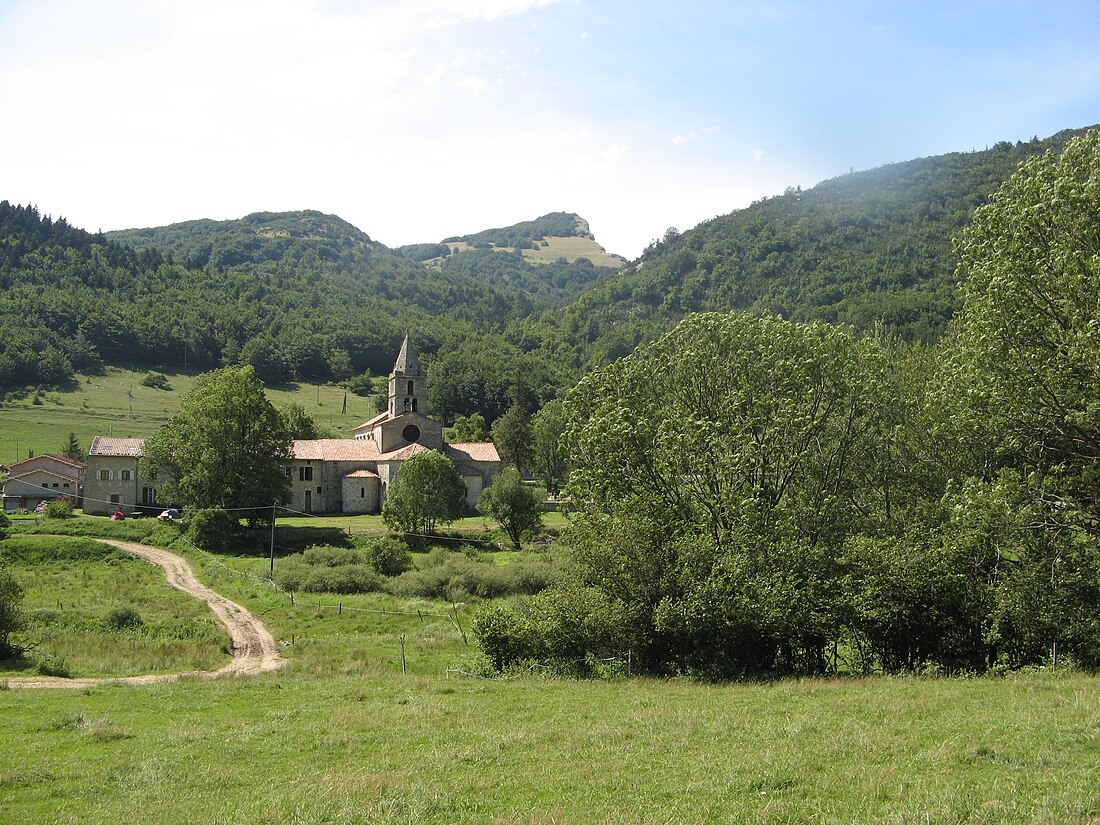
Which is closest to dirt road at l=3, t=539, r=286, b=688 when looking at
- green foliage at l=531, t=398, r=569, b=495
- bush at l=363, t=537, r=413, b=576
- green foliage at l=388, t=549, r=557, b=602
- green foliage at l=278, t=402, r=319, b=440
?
green foliage at l=388, t=549, r=557, b=602

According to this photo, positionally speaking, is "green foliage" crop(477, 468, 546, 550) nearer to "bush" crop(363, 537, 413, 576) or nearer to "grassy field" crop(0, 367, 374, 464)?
"bush" crop(363, 537, 413, 576)

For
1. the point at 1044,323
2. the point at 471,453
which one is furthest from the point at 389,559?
the point at 1044,323

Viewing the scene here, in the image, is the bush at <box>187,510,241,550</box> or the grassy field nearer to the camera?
the bush at <box>187,510,241,550</box>

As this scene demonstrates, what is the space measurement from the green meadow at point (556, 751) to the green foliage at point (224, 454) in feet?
129

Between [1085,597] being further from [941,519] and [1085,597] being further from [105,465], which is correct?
[105,465]

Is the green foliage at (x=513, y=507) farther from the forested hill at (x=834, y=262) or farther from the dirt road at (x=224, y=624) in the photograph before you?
the forested hill at (x=834, y=262)

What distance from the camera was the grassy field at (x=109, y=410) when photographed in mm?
98688

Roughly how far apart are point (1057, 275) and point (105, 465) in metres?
69.6

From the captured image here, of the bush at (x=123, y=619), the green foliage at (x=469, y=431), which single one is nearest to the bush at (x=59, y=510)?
the bush at (x=123, y=619)

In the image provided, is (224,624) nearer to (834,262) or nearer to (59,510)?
(59,510)

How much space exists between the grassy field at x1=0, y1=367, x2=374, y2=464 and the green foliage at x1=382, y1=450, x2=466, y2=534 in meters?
52.1

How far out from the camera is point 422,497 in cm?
6025

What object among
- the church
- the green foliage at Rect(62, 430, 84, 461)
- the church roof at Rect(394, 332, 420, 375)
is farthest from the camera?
the green foliage at Rect(62, 430, 84, 461)

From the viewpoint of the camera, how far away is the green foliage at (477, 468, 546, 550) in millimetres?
61625
